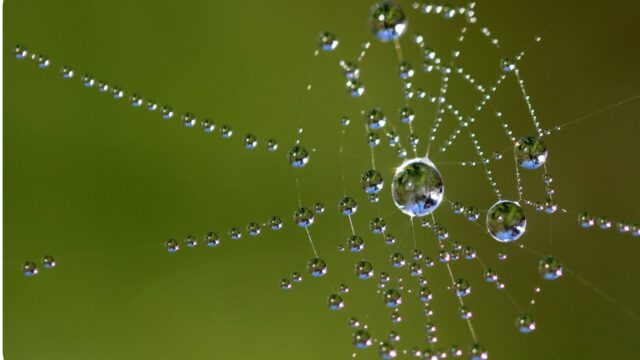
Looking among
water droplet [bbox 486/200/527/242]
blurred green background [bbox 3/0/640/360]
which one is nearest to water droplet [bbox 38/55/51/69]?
blurred green background [bbox 3/0/640/360]

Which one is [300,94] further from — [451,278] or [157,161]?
[451,278]

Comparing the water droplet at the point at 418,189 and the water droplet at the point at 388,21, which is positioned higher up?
the water droplet at the point at 388,21

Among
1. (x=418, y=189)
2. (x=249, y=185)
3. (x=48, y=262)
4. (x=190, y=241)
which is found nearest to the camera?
(x=418, y=189)

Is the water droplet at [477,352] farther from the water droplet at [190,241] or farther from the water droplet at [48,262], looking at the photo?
the water droplet at [48,262]

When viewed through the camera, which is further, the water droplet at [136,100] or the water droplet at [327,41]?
the water droplet at [136,100]

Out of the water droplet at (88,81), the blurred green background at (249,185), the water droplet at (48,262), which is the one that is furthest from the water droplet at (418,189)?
the water droplet at (48,262)

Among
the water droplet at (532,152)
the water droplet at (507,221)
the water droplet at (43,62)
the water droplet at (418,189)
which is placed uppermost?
the water droplet at (43,62)

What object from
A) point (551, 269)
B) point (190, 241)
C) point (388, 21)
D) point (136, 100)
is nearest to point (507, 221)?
point (551, 269)

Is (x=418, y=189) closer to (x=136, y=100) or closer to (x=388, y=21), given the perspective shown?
(x=388, y=21)
